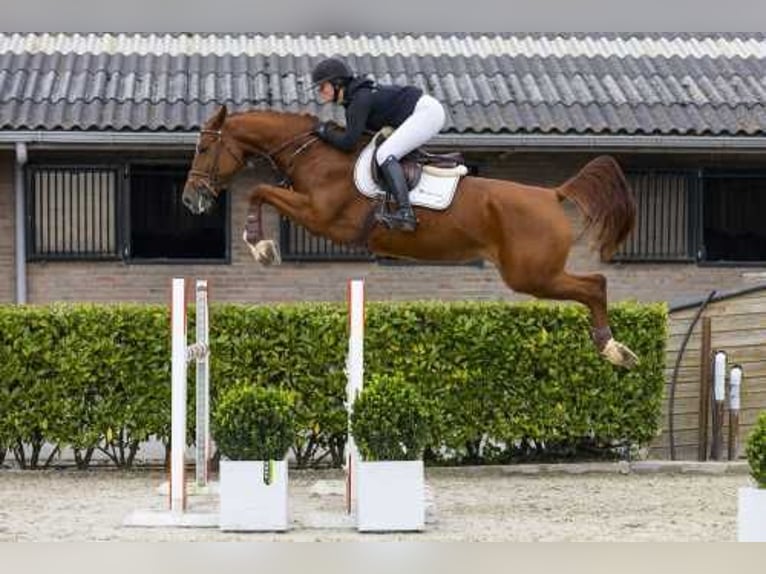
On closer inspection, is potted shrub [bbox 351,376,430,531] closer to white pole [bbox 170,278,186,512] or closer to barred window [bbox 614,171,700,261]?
white pole [bbox 170,278,186,512]

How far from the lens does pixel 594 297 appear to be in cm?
1157

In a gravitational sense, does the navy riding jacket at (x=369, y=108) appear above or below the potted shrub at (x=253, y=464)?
above

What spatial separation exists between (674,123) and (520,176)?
5.95 ft

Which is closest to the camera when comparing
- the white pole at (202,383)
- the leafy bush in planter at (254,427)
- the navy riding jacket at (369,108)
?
the navy riding jacket at (369,108)

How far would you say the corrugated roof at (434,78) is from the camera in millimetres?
18156

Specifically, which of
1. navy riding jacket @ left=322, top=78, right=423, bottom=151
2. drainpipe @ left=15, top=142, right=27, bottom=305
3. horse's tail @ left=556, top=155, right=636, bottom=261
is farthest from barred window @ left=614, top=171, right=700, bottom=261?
navy riding jacket @ left=322, top=78, right=423, bottom=151

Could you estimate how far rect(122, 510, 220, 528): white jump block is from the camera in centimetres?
1195

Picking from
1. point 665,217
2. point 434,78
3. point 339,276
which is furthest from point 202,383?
point 665,217

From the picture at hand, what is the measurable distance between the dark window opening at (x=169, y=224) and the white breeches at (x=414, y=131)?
292 inches

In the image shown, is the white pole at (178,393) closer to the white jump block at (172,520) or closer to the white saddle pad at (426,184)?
the white jump block at (172,520)

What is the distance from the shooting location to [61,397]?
15.3 m

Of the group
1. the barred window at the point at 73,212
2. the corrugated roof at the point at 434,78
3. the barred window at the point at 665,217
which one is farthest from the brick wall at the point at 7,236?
the barred window at the point at 665,217

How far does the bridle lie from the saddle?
1.56 ft

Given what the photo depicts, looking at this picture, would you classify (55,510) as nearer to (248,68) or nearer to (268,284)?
(268,284)
